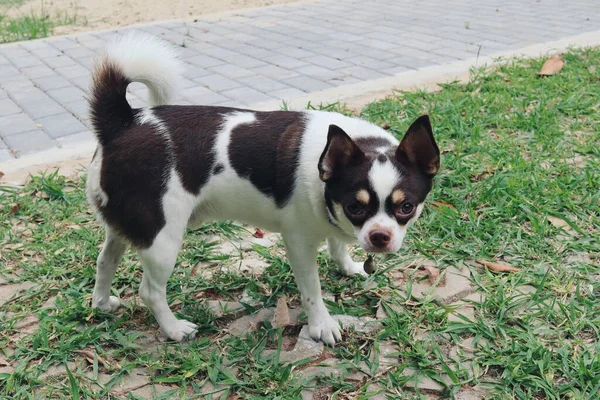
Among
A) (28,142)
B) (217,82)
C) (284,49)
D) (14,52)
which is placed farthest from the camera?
(14,52)

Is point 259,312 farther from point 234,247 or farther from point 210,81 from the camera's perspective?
Answer: point 210,81

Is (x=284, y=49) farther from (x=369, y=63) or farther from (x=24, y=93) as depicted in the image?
(x=24, y=93)

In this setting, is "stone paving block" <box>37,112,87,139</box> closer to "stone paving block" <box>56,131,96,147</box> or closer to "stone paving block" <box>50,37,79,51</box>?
"stone paving block" <box>56,131,96,147</box>

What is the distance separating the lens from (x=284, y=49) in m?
7.24

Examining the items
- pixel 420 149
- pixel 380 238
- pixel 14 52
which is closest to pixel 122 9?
pixel 14 52

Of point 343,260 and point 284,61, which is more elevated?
point 284,61

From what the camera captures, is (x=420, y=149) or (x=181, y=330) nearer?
(x=420, y=149)

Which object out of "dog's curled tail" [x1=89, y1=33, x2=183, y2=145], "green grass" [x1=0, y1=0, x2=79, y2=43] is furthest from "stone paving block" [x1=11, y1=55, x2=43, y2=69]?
"dog's curled tail" [x1=89, y1=33, x2=183, y2=145]

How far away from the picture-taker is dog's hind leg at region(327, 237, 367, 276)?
10.6ft

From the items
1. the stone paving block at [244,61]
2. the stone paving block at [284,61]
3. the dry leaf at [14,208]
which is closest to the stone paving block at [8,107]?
the dry leaf at [14,208]

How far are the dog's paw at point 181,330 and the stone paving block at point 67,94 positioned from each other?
350 cm

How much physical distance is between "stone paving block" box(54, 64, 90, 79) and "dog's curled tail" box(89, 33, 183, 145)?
155 inches

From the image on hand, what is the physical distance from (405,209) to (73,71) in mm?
5150

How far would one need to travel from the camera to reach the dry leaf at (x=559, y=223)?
11.8 feet
